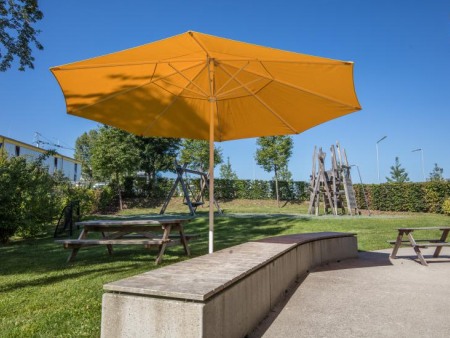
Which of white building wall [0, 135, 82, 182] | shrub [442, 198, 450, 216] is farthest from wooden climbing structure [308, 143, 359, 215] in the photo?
white building wall [0, 135, 82, 182]

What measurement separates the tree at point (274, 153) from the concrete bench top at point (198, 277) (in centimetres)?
2292

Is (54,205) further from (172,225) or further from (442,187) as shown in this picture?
(442,187)

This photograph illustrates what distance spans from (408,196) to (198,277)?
19.5m

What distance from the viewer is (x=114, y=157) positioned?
2295 centimetres

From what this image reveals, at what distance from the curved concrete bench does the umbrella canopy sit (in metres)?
1.69

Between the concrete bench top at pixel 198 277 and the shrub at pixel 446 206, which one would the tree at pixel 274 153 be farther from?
the concrete bench top at pixel 198 277

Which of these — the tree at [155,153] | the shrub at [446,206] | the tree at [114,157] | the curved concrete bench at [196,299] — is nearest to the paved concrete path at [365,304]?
the curved concrete bench at [196,299]

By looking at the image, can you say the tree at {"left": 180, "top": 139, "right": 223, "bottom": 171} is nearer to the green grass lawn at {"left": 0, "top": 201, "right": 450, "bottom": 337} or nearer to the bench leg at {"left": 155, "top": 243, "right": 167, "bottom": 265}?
the green grass lawn at {"left": 0, "top": 201, "right": 450, "bottom": 337}

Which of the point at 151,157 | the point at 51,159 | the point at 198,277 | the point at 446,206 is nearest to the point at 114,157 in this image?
the point at 151,157

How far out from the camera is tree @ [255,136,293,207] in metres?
26.4

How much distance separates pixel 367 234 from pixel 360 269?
4.13m

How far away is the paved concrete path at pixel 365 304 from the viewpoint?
2939 mm

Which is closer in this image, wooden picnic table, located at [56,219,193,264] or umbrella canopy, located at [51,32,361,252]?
umbrella canopy, located at [51,32,361,252]

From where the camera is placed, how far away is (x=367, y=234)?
30.6 ft
